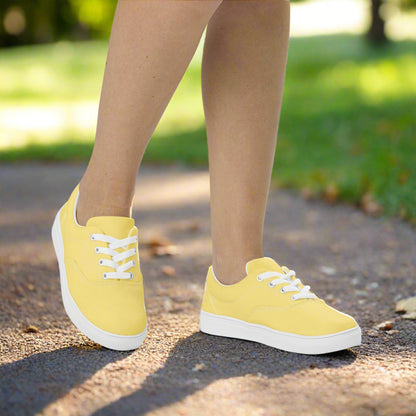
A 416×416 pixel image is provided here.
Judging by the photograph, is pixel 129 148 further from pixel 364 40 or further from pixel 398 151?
pixel 364 40

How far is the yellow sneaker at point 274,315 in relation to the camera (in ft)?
4.21

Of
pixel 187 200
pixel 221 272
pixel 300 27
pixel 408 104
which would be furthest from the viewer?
pixel 300 27

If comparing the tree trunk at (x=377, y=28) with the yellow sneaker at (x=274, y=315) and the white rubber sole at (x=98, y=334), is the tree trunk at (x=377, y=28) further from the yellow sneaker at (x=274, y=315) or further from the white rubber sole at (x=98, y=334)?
the white rubber sole at (x=98, y=334)

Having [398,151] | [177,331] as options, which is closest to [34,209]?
[177,331]

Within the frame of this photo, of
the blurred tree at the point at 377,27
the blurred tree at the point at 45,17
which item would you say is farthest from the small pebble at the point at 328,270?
the blurred tree at the point at 45,17

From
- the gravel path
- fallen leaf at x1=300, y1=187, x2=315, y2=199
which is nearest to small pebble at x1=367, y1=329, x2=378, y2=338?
the gravel path

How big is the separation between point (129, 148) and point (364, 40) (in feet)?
41.7

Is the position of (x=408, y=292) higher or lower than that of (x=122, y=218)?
lower

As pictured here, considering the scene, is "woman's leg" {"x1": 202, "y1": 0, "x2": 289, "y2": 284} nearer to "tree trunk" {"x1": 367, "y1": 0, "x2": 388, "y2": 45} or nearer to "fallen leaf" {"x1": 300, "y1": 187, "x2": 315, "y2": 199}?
"fallen leaf" {"x1": 300, "y1": 187, "x2": 315, "y2": 199}

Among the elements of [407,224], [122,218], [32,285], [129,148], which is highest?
[129,148]

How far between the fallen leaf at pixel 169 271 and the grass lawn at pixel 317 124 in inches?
48.2

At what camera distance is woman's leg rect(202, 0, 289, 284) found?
138 centimetres

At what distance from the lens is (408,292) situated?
183 cm

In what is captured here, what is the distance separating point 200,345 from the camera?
136 centimetres
